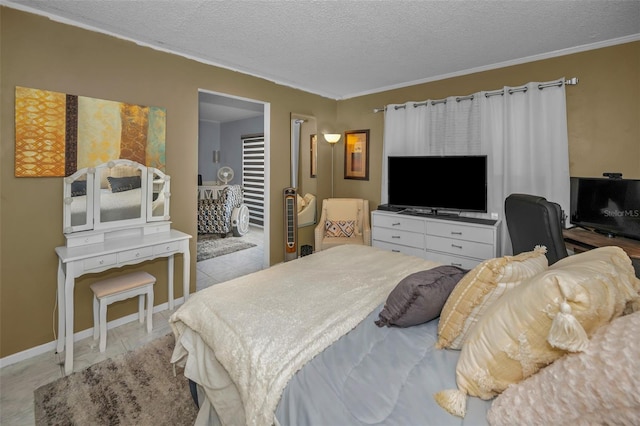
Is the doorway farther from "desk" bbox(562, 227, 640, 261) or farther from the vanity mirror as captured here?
"desk" bbox(562, 227, 640, 261)

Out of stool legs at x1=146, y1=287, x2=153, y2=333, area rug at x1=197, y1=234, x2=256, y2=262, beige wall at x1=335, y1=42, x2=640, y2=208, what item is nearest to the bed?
stool legs at x1=146, y1=287, x2=153, y2=333

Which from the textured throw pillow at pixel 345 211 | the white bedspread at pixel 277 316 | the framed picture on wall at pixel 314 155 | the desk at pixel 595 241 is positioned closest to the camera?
the white bedspread at pixel 277 316

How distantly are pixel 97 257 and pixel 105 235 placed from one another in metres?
0.39

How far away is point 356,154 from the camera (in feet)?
15.9

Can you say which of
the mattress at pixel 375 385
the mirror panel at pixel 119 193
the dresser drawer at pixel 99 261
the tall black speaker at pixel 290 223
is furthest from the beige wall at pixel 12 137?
the mattress at pixel 375 385

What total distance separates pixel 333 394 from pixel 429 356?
17.4 inches

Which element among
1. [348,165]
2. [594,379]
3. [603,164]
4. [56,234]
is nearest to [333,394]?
[594,379]

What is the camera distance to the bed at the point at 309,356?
1054 millimetres

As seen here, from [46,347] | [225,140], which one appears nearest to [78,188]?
[46,347]

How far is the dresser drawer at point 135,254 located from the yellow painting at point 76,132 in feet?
2.61

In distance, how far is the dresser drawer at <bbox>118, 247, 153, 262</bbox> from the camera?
97.3 inches

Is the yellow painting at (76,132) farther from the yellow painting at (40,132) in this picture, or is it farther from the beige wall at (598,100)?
the beige wall at (598,100)

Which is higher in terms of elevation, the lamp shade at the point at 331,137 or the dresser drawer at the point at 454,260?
the lamp shade at the point at 331,137

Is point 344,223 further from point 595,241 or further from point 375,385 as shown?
point 375,385
